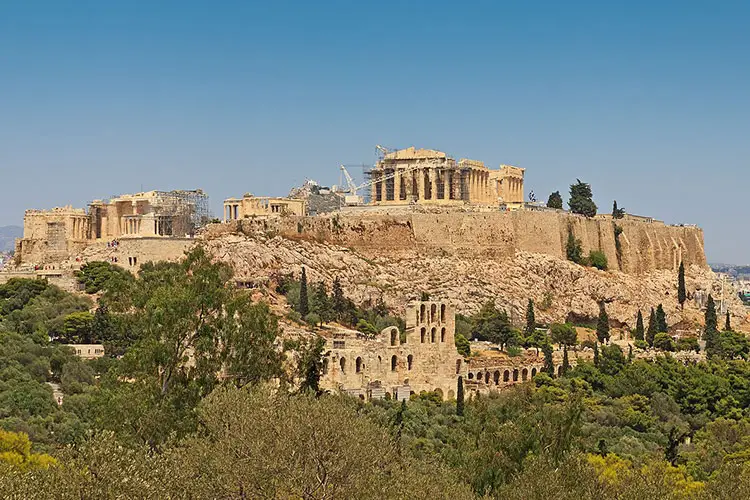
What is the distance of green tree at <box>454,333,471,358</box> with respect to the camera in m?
57.1

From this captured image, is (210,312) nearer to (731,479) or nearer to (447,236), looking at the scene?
(731,479)

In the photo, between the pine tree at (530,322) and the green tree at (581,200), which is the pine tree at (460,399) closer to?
the pine tree at (530,322)

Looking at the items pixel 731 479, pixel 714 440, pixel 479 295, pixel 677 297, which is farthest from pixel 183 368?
pixel 677 297

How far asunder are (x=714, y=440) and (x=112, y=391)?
77.5 ft

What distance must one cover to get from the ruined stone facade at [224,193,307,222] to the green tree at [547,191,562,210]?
16705 millimetres

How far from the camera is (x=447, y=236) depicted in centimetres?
7131

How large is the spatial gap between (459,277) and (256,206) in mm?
12303

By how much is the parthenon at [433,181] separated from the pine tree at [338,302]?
13357mm

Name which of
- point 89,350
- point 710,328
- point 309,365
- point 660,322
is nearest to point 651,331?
point 660,322

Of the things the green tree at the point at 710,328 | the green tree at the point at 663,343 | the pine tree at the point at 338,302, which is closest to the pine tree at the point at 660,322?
the green tree at the point at 663,343

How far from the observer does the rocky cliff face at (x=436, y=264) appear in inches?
2554

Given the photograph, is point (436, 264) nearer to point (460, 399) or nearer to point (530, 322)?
point (530, 322)

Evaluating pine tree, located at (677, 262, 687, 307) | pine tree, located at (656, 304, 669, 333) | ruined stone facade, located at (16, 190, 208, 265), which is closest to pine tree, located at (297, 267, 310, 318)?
ruined stone facade, located at (16, 190, 208, 265)

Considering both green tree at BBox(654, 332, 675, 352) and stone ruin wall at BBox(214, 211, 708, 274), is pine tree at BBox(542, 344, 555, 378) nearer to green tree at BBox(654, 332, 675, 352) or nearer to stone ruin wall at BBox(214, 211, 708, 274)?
green tree at BBox(654, 332, 675, 352)
